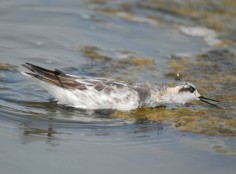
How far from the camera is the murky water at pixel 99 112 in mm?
6730

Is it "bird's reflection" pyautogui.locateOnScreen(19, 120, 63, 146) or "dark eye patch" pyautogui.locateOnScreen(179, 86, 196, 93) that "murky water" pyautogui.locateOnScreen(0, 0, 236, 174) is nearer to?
"bird's reflection" pyautogui.locateOnScreen(19, 120, 63, 146)

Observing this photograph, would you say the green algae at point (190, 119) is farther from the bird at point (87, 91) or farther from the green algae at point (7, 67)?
the green algae at point (7, 67)

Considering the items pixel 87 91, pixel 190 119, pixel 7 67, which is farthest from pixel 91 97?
pixel 7 67

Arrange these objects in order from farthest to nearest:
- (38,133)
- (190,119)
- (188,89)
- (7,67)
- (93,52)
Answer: (93,52)
(7,67)
(188,89)
(190,119)
(38,133)

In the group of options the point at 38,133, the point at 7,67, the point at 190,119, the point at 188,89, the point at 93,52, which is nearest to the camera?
the point at 38,133

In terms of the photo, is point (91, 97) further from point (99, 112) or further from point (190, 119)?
point (190, 119)

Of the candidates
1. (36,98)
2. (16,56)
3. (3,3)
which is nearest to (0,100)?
(36,98)

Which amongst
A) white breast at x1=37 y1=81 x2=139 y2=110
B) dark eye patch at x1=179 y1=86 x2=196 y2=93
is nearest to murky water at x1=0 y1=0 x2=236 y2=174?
white breast at x1=37 y1=81 x2=139 y2=110

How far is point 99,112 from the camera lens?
8484mm

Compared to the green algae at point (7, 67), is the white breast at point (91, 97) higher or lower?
lower

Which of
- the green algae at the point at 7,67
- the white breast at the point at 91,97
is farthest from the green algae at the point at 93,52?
the white breast at the point at 91,97

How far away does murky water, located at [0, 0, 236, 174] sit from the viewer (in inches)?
265

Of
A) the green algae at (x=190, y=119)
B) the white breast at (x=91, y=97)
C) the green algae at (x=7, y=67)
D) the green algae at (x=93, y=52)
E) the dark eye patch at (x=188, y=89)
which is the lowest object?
the green algae at (x=190, y=119)

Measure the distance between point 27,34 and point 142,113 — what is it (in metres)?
3.35
